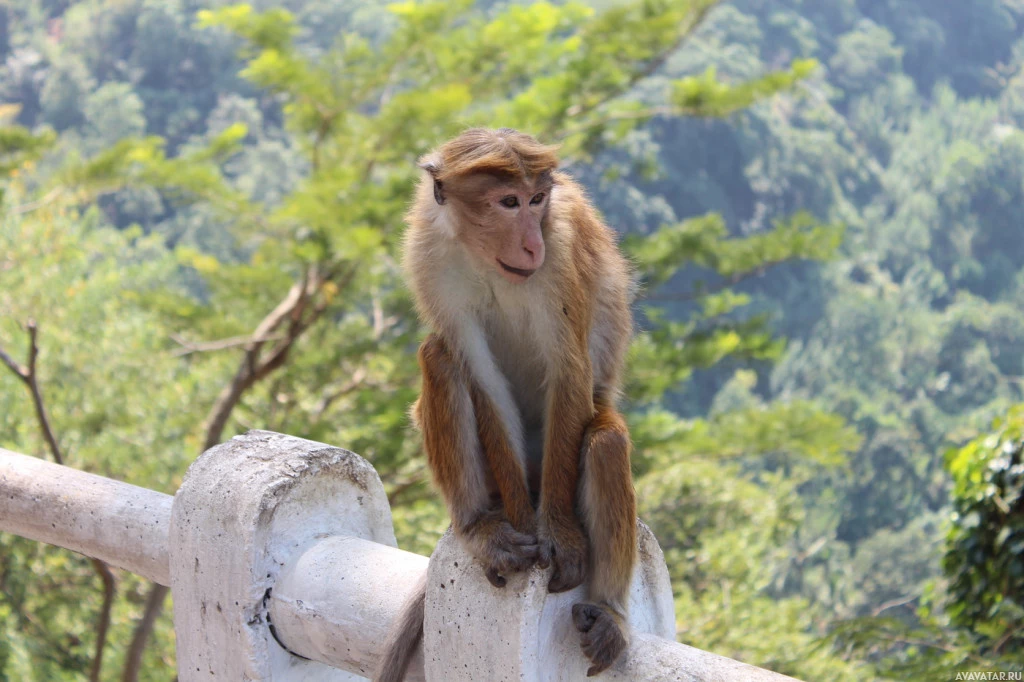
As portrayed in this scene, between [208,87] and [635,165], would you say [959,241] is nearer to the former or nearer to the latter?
[208,87]

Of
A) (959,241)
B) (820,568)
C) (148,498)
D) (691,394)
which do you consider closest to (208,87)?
(691,394)

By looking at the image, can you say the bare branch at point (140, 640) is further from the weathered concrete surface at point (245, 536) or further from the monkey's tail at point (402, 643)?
the monkey's tail at point (402, 643)

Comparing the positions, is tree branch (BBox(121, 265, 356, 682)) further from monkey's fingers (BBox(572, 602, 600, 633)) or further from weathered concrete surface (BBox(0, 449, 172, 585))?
monkey's fingers (BBox(572, 602, 600, 633))

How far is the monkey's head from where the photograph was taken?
7.06 ft

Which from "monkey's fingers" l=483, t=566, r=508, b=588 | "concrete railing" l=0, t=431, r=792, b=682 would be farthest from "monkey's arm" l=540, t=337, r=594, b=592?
"monkey's fingers" l=483, t=566, r=508, b=588

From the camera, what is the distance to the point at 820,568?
26234mm

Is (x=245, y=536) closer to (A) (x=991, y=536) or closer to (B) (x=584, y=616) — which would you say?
(B) (x=584, y=616)

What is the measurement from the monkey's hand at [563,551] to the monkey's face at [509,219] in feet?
1.72

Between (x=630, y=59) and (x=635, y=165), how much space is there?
1.70m

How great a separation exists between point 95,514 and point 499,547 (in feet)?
3.04

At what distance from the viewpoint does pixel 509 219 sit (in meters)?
2.16

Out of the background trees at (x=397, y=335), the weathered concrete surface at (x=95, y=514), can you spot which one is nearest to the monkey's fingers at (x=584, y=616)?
the weathered concrete surface at (x=95, y=514)

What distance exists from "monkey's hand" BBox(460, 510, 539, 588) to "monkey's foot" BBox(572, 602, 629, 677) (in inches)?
5.2

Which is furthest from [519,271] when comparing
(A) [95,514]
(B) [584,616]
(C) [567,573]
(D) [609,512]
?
(A) [95,514]
